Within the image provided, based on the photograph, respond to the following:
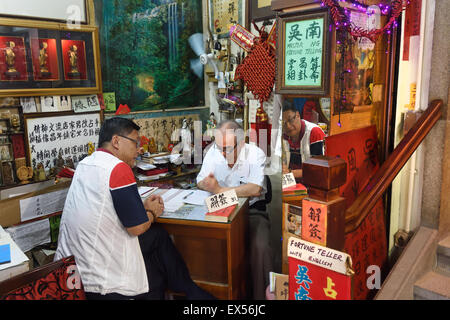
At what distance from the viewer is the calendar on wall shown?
4.10m

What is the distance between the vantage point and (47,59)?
3.23m

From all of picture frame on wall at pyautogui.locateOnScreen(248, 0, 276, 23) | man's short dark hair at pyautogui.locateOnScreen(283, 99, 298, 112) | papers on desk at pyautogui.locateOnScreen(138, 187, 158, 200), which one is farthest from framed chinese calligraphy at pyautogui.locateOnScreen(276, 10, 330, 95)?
picture frame on wall at pyautogui.locateOnScreen(248, 0, 276, 23)

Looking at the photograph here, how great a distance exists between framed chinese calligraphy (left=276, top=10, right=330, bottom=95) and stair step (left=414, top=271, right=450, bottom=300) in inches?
47.4

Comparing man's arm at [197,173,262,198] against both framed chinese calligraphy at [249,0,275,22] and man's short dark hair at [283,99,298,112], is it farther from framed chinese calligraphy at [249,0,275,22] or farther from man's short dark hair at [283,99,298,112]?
framed chinese calligraphy at [249,0,275,22]

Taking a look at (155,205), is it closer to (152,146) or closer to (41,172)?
(41,172)

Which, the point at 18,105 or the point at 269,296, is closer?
the point at 269,296

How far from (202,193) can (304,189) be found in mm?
1093

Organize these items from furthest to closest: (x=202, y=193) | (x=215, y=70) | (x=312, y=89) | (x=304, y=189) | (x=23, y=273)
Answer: (x=215, y=70)
(x=202, y=193)
(x=304, y=189)
(x=312, y=89)
(x=23, y=273)

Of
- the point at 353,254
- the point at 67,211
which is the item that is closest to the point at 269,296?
the point at 353,254

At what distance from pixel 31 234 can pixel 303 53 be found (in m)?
2.72

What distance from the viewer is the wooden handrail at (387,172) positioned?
165 centimetres

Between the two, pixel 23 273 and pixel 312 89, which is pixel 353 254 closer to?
pixel 312 89

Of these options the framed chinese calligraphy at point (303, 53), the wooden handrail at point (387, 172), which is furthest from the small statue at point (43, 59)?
the wooden handrail at point (387, 172)

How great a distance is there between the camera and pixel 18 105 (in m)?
3.14
